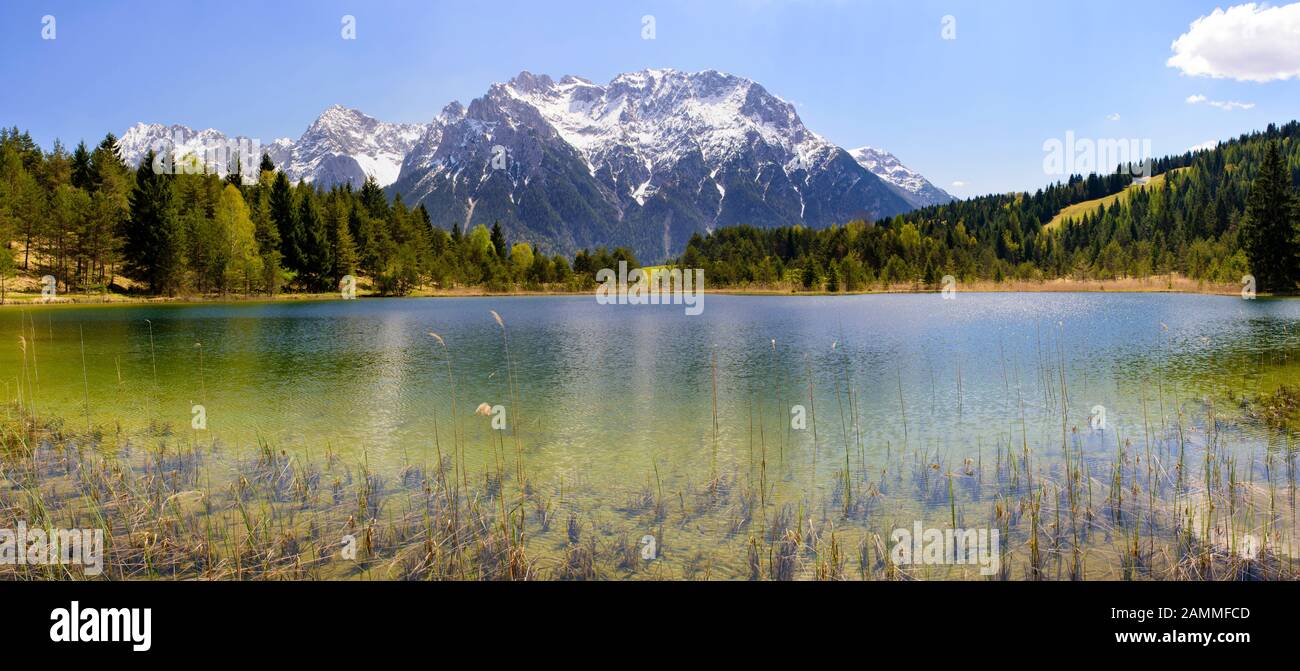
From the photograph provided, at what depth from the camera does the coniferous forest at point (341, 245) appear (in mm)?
90938

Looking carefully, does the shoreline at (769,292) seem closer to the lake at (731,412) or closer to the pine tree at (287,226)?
the pine tree at (287,226)

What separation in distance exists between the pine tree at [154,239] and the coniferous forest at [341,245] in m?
0.19

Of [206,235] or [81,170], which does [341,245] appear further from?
[81,170]

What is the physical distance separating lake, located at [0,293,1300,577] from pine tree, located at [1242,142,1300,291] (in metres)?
58.7

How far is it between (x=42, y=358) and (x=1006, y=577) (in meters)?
42.1

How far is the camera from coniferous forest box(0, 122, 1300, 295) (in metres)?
90.9

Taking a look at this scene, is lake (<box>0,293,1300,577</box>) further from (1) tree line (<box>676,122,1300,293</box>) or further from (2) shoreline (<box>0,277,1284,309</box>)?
(2) shoreline (<box>0,277,1284,309</box>)

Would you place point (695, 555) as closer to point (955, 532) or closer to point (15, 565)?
point (955, 532)

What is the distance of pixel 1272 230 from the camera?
8319cm

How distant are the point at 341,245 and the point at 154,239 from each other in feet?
114
